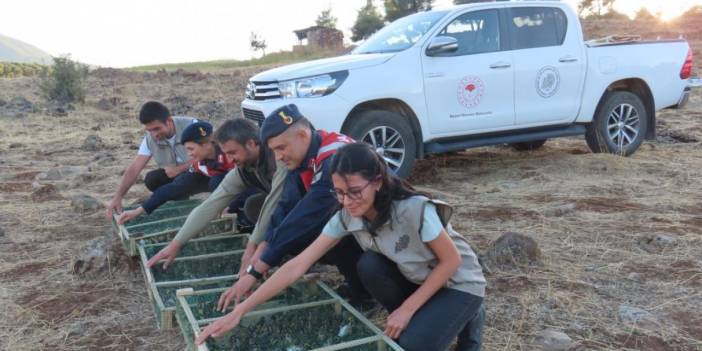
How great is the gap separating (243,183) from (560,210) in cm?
270

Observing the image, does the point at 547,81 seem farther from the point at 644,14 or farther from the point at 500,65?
the point at 644,14

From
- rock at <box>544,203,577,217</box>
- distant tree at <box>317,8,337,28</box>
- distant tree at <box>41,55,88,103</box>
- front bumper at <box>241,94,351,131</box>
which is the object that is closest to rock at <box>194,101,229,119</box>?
distant tree at <box>41,55,88,103</box>

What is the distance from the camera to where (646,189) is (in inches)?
226

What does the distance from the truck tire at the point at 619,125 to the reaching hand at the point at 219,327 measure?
5653 mm

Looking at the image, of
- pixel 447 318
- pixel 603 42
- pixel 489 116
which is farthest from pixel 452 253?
pixel 603 42

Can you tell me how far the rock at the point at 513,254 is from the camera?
376 centimetres

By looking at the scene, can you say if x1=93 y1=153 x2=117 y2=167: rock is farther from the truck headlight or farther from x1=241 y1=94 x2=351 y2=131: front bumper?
the truck headlight

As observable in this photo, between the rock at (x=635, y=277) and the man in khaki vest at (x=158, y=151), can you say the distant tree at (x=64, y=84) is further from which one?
the rock at (x=635, y=277)

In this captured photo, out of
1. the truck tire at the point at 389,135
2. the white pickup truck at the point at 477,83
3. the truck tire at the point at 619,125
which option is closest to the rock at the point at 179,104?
the white pickup truck at the point at 477,83

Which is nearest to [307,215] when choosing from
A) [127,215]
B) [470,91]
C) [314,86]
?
[127,215]

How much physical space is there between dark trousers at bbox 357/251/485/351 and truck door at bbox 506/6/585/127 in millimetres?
4036

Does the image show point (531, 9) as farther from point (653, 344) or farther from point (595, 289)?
point (653, 344)

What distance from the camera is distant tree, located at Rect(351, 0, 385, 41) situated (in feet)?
124

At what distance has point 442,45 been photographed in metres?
5.74
